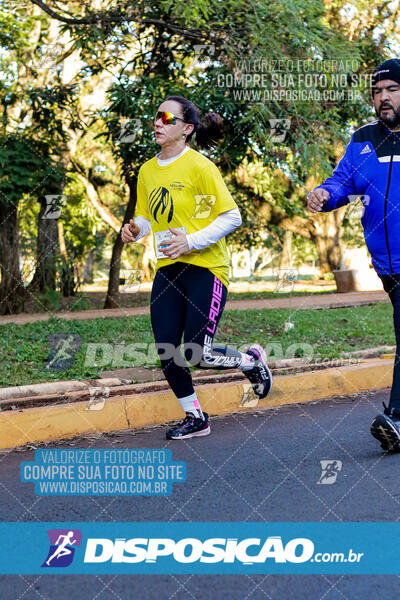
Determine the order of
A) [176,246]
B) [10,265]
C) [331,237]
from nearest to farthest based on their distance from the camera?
[176,246] < [10,265] < [331,237]

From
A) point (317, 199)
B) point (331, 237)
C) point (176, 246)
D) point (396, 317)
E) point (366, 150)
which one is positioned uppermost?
point (366, 150)

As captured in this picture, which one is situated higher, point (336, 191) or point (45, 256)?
point (336, 191)

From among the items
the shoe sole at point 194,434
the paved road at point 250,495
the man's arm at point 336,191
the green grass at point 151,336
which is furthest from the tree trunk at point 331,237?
the man's arm at point 336,191

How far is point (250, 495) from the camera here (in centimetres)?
336

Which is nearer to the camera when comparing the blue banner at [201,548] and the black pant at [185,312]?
the blue banner at [201,548]

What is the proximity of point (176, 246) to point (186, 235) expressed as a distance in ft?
0.38

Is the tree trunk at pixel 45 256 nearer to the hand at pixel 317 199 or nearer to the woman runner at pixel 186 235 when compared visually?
the woman runner at pixel 186 235

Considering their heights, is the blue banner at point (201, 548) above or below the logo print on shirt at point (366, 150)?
below

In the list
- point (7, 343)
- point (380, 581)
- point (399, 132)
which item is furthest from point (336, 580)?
point (7, 343)

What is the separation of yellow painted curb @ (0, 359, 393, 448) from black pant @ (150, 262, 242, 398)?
2.16 ft

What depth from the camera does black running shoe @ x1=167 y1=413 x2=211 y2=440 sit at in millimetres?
4531

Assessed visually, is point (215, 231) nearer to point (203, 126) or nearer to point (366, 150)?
point (203, 126)

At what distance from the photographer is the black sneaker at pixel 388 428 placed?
12.7 ft

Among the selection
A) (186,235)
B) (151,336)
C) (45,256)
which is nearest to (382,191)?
(186,235)
